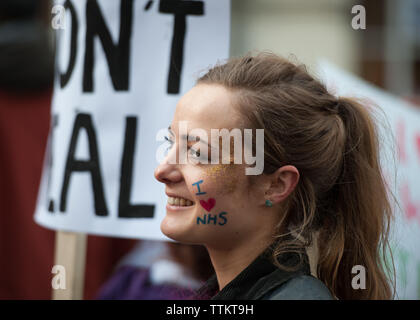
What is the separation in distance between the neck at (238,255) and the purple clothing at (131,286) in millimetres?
1183

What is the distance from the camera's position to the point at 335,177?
1.27 m

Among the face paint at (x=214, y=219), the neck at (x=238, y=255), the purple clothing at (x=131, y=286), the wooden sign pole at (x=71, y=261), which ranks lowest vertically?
the purple clothing at (x=131, y=286)

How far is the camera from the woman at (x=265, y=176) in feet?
3.76

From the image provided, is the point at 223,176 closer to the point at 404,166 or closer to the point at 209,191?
the point at 209,191

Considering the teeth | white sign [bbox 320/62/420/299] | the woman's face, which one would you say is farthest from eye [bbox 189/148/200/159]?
white sign [bbox 320/62/420/299]

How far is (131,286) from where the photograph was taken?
8.23 ft

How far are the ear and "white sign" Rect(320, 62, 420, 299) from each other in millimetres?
932

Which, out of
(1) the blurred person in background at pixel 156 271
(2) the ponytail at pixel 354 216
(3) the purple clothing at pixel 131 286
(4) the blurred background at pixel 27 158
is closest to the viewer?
(2) the ponytail at pixel 354 216

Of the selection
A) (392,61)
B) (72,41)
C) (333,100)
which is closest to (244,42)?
(392,61)

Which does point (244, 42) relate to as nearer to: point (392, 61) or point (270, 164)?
point (392, 61)

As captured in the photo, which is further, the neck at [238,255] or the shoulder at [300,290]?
the neck at [238,255]

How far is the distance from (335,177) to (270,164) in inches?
8.1

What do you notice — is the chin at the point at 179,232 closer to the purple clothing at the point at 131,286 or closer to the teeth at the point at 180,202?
the teeth at the point at 180,202

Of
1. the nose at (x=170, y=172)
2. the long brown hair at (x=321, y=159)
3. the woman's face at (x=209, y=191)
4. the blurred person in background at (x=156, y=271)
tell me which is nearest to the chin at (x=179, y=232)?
the woman's face at (x=209, y=191)
